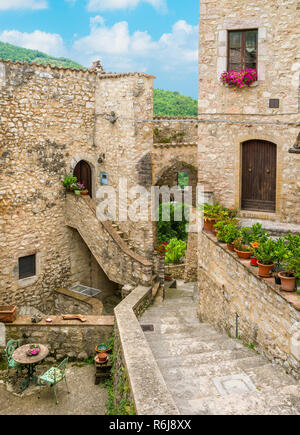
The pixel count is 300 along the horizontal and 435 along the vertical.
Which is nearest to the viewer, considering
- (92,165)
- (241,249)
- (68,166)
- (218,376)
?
(218,376)

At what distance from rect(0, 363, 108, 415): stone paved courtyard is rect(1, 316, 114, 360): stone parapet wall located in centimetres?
71

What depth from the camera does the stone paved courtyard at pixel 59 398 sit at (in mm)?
8078

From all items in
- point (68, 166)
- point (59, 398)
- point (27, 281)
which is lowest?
point (59, 398)

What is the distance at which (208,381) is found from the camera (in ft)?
18.8

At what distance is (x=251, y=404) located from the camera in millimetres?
4969

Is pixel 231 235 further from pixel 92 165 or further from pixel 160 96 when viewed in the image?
pixel 160 96

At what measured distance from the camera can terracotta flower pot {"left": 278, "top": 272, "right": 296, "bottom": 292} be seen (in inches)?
234

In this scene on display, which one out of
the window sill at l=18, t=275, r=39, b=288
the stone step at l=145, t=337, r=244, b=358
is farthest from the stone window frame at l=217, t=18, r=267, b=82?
the window sill at l=18, t=275, r=39, b=288

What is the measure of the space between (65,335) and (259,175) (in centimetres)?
635

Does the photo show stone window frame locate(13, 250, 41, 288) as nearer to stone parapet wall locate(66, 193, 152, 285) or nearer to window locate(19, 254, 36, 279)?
window locate(19, 254, 36, 279)

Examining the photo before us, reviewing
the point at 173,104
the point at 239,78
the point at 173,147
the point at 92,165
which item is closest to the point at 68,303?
the point at 92,165

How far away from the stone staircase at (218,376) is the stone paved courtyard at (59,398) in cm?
173
